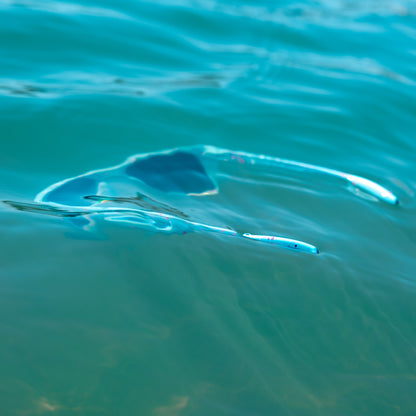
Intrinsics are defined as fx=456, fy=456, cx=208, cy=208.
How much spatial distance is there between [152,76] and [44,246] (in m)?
3.34

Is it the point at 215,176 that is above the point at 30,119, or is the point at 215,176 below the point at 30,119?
below

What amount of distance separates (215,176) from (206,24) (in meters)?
3.97

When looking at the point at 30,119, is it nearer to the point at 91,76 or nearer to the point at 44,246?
the point at 91,76

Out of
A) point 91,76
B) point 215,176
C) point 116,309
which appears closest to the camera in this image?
point 116,309

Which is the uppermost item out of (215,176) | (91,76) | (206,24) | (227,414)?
(206,24)

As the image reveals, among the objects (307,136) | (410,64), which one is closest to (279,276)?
(307,136)

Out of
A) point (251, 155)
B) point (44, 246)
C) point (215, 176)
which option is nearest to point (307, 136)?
point (251, 155)

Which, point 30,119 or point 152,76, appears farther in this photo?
point 152,76

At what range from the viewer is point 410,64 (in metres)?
6.42

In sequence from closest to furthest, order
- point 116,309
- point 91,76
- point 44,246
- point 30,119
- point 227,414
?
point 227,414, point 116,309, point 44,246, point 30,119, point 91,76

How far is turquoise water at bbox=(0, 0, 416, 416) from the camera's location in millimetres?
1893

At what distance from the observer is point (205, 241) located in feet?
8.66

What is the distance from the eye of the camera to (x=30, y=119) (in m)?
3.94

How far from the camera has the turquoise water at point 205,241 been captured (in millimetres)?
1893
